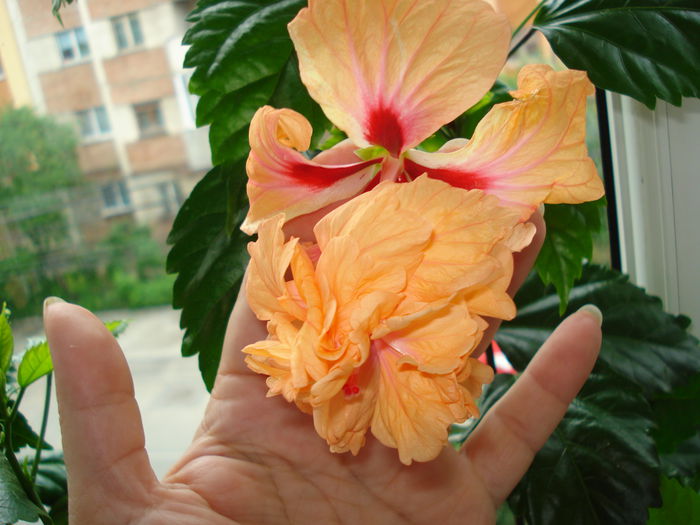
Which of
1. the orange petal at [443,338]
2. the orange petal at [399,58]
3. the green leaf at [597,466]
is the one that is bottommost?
the green leaf at [597,466]

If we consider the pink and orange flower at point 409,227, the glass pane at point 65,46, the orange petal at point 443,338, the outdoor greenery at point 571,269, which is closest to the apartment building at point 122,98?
the glass pane at point 65,46

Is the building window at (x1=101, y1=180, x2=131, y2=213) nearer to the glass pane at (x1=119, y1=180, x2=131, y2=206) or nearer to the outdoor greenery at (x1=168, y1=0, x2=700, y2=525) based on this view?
the glass pane at (x1=119, y1=180, x2=131, y2=206)

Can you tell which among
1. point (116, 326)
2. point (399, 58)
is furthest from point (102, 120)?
point (399, 58)

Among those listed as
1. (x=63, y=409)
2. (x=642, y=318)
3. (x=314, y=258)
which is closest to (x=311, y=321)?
(x=314, y=258)

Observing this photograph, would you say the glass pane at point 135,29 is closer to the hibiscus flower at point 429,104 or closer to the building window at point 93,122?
the building window at point 93,122

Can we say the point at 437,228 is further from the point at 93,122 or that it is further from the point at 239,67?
the point at 93,122

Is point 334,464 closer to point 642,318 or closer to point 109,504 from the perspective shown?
point 109,504
